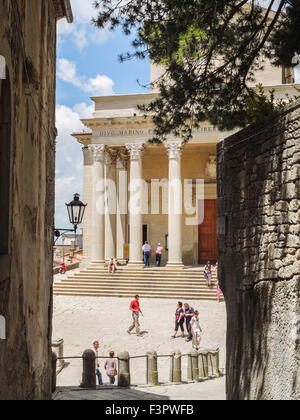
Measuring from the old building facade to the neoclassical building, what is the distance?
14743mm

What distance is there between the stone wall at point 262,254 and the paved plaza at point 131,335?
2447 millimetres

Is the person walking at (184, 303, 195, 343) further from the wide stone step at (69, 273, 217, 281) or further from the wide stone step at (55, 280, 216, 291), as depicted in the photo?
the wide stone step at (69, 273, 217, 281)

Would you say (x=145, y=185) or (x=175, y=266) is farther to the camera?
(x=145, y=185)

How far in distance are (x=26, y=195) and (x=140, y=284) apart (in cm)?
1599

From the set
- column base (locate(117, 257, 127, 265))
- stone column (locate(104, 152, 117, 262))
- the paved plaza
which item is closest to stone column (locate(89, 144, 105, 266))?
stone column (locate(104, 152, 117, 262))

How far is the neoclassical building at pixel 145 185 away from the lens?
74.3 feet

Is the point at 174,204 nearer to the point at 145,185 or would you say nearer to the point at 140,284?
the point at 140,284

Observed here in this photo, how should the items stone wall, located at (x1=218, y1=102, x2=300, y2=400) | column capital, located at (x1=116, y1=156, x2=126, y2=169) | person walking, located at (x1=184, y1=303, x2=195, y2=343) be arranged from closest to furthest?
stone wall, located at (x1=218, y1=102, x2=300, y2=400) < person walking, located at (x1=184, y1=303, x2=195, y2=343) < column capital, located at (x1=116, y1=156, x2=126, y2=169)

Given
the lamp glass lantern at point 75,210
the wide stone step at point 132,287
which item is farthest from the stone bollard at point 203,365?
the wide stone step at point 132,287

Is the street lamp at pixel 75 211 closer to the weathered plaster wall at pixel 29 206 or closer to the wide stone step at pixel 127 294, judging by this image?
the weathered plaster wall at pixel 29 206

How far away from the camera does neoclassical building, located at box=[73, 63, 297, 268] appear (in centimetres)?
2266

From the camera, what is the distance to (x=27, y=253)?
559 centimetres

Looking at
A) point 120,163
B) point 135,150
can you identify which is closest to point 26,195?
point 135,150

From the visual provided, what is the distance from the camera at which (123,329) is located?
15.0 metres
